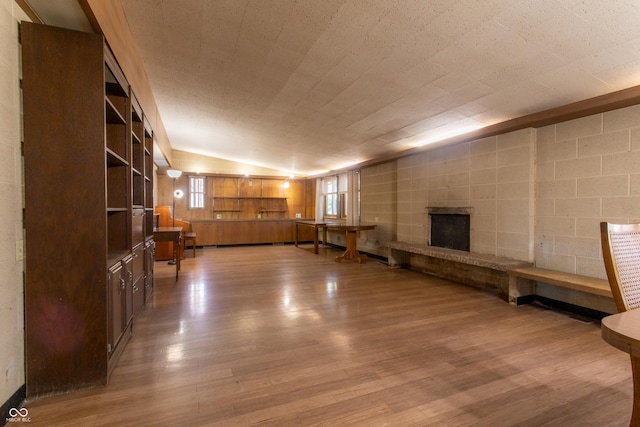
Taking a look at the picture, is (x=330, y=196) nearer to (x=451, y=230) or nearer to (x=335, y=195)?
(x=335, y=195)

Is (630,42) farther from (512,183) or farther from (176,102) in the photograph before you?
(176,102)

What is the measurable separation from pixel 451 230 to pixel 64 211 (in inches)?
185

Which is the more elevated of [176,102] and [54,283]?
[176,102]

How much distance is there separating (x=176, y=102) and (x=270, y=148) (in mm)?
2523

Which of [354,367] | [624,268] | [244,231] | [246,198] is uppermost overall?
[246,198]

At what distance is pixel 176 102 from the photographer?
4672 mm

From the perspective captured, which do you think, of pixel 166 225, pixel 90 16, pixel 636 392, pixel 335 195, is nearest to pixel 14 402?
pixel 90 16

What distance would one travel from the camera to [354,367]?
208 cm

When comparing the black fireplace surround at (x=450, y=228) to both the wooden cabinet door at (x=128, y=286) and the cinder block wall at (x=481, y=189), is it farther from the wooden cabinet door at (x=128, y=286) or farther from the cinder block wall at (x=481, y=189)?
the wooden cabinet door at (x=128, y=286)

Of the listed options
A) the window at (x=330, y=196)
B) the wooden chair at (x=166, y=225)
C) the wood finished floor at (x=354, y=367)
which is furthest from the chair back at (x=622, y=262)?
the window at (x=330, y=196)

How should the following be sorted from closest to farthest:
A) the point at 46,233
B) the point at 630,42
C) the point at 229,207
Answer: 1. the point at 46,233
2. the point at 630,42
3. the point at 229,207

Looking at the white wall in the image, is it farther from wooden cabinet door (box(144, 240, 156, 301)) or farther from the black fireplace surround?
the black fireplace surround

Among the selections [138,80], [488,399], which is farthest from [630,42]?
[138,80]

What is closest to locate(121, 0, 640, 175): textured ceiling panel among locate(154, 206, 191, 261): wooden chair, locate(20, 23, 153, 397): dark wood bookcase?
locate(20, 23, 153, 397): dark wood bookcase
